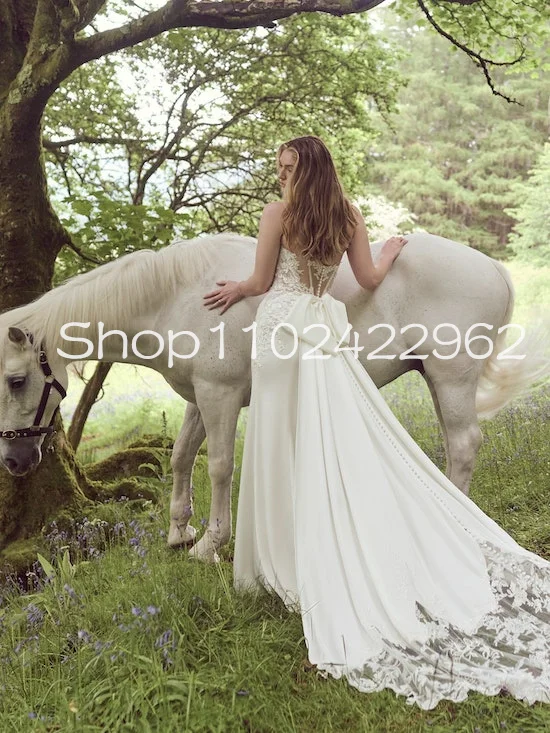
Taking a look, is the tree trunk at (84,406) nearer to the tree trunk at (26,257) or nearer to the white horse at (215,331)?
the tree trunk at (26,257)

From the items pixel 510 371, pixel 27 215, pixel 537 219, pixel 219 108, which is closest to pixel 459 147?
pixel 537 219

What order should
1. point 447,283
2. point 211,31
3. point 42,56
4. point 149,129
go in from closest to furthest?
point 447,283 < point 42,56 < point 211,31 < point 149,129

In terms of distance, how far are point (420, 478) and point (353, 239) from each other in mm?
1206

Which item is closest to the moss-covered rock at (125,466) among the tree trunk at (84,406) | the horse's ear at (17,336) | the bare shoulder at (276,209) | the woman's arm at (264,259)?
the tree trunk at (84,406)

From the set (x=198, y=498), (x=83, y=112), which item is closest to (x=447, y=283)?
(x=198, y=498)

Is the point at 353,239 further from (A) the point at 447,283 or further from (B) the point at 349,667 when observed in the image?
(B) the point at 349,667

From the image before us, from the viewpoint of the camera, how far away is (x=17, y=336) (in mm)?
3326

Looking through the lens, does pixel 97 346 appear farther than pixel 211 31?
No

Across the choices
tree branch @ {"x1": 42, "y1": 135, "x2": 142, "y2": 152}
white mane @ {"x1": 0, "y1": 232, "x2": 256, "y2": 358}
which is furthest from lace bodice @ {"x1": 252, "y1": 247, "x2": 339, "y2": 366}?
tree branch @ {"x1": 42, "y1": 135, "x2": 142, "y2": 152}

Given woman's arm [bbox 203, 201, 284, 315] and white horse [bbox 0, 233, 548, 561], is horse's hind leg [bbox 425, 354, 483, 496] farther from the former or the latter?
woman's arm [bbox 203, 201, 284, 315]

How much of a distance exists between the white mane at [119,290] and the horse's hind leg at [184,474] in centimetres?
71

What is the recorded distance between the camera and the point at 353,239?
311cm

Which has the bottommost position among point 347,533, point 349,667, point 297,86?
point 349,667

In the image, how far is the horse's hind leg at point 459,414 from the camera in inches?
140
